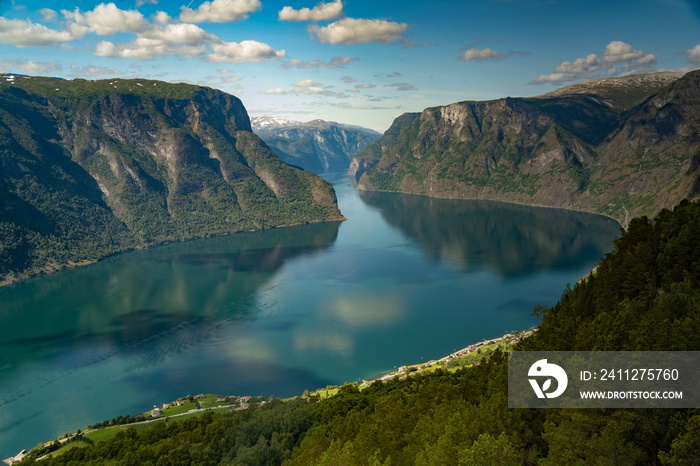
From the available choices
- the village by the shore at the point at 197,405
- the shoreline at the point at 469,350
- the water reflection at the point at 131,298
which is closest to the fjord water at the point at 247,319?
the water reflection at the point at 131,298

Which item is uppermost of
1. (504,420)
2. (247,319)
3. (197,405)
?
(504,420)

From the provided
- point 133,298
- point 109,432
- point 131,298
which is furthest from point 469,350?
point 131,298

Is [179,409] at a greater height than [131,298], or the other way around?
[179,409]

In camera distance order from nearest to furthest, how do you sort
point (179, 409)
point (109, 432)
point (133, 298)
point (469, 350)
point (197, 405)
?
point (109, 432), point (179, 409), point (197, 405), point (469, 350), point (133, 298)

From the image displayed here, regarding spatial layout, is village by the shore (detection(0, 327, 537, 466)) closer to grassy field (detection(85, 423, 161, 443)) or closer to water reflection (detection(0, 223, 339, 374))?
grassy field (detection(85, 423, 161, 443))

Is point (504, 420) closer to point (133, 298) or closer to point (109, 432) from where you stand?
point (109, 432)

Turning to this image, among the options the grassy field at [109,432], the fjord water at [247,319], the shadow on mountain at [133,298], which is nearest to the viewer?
the grassy field at [109,432]

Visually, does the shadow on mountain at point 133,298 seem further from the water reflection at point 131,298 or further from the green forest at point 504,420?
the green forest at point 504,420
